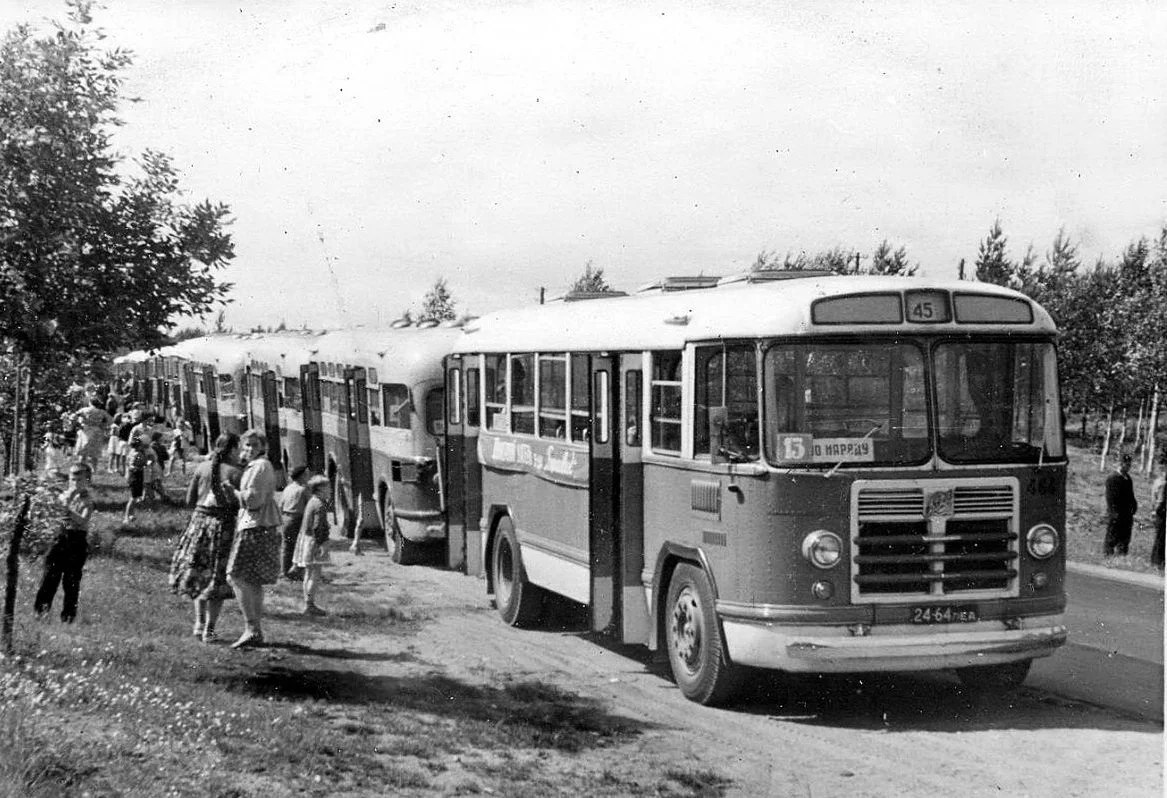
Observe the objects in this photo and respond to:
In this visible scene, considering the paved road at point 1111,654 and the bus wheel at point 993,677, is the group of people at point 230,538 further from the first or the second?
the paved road at point 1111,654

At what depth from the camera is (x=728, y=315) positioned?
10086 mm

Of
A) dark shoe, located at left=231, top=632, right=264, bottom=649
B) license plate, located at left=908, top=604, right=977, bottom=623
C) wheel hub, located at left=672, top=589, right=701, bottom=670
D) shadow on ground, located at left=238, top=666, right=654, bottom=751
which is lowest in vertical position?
shadow on ground, located at left=238, top=666, right=654, bottom=751

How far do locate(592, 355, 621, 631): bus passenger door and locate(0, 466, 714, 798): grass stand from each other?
3.51ft

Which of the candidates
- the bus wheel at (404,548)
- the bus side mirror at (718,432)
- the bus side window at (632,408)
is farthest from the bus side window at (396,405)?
the bus side mirror at (718,432)

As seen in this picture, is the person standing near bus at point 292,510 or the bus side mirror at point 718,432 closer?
the bus side mirror at point 718,432

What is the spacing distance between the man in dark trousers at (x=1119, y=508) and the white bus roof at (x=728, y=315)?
10280mm

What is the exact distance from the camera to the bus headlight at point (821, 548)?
941 cm

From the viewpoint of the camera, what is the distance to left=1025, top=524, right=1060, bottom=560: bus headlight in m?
9.74

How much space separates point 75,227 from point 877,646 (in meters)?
6.78

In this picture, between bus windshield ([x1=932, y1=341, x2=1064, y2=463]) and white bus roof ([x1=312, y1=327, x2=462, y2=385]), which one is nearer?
bus windshield ([x1=932, y1=341, x2=1064, y2=463])

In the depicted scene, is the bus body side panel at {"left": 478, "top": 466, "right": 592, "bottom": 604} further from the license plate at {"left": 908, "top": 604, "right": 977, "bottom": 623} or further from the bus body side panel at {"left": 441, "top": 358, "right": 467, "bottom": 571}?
the license plate at {"left": 908, "top": 604, "right": 977, "bottom": 623}

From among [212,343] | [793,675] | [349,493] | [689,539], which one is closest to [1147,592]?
[793,675]

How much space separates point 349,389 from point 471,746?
13589 mm

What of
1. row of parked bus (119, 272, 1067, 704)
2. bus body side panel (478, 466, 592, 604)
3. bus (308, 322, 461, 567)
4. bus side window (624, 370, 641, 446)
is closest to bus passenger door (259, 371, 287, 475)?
bus (308, 322, 461, 567)
